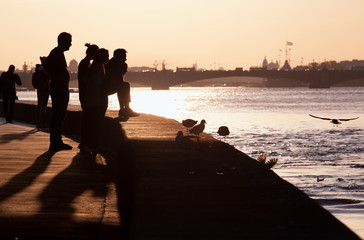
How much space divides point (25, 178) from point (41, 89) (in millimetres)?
7594

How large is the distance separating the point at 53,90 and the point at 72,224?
5254mm

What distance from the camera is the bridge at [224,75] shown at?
158250mm

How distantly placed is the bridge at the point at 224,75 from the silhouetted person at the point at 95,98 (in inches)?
5708

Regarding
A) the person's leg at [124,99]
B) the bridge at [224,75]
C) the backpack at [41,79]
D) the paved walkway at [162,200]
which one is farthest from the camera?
the bridge at [224,75]

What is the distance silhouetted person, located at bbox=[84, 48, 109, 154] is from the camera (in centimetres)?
1023

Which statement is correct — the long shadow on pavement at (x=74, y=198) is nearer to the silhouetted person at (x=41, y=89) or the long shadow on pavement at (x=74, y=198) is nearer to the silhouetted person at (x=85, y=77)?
the silhouetted person at (x=85, y=77)

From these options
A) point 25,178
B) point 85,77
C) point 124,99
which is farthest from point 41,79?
point 25,178

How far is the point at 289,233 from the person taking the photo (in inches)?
154

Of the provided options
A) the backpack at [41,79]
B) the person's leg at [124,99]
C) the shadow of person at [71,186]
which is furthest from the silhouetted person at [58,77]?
the backpack at [41,79]

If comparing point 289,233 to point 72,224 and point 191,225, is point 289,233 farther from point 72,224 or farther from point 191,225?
point 72,224

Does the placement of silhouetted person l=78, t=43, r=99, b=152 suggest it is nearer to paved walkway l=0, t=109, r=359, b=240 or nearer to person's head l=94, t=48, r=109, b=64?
person's head l=94, t=48, r=109, b=64

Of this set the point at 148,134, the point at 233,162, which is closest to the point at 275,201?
the point at 233,162

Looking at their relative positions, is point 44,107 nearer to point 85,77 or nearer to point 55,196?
point 85,77

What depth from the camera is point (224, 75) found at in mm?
162125
